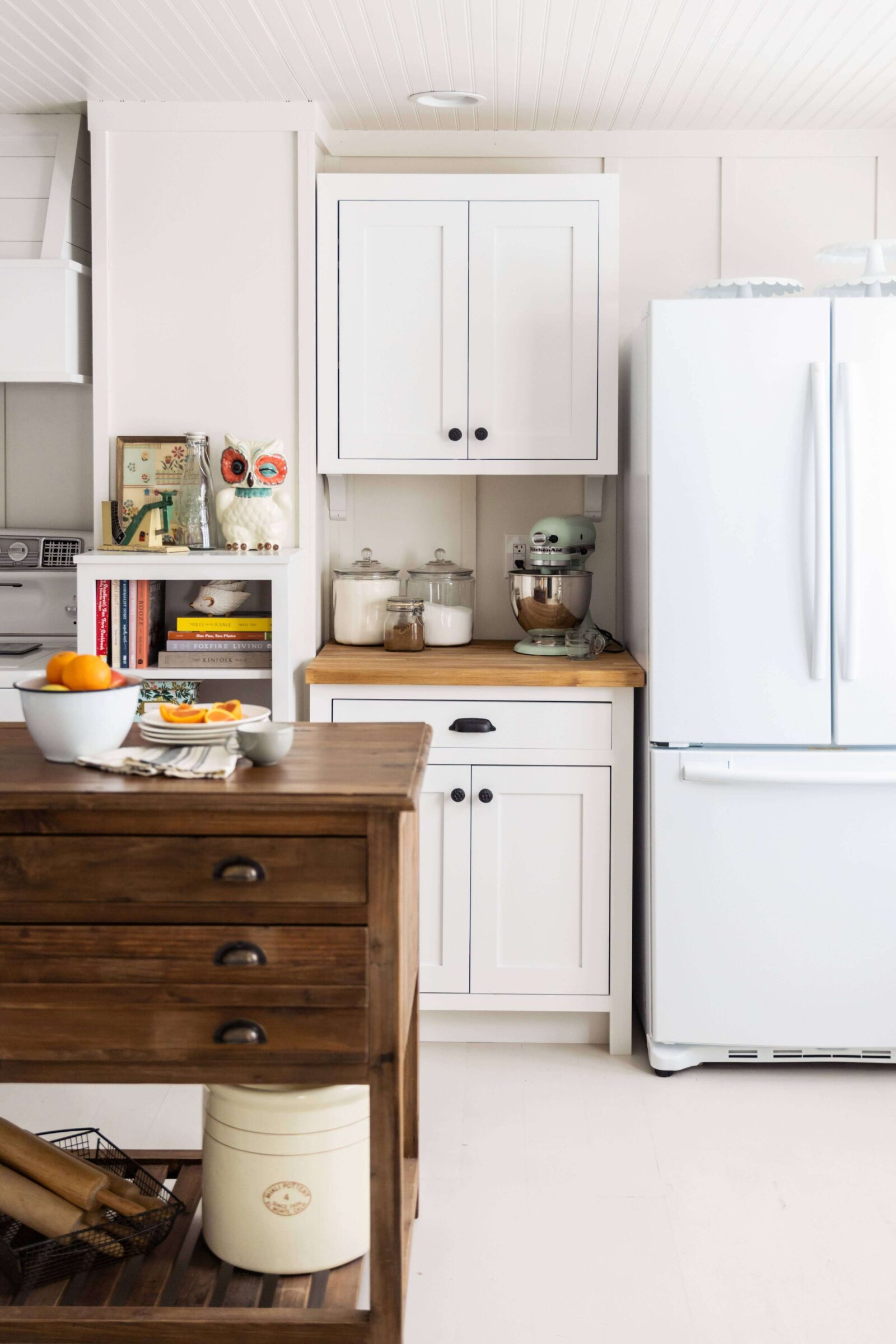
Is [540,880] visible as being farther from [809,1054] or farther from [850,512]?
[850,512]

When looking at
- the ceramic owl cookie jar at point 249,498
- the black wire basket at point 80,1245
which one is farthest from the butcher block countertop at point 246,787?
the ceramic owl cookie jar at point 249,498

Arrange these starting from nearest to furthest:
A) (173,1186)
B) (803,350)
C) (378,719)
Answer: (173,1186)
(803,350)
(378,719)

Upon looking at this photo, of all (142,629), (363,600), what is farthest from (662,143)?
(142,629)

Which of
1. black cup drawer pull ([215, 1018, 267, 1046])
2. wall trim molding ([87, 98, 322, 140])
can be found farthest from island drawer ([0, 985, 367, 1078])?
wall trim molding ([87, 98, 322, 140])

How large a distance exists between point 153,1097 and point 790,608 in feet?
6.23

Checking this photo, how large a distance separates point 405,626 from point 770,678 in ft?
3.26

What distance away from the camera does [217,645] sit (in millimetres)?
3102

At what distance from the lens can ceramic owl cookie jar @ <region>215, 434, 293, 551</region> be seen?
3137 millimetres

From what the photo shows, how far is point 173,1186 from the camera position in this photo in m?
2.27

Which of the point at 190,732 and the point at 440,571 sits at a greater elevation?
the point at 440,571

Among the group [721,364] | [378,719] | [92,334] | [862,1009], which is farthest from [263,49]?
[862,1009]

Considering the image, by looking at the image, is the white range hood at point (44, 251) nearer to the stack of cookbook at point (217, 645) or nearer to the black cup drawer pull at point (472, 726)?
the stack of cookbook at point (217, 645)

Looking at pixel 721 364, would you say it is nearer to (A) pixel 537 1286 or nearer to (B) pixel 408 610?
(B) pixel 408 610

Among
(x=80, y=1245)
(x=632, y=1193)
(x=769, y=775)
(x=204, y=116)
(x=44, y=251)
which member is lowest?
(x=632, y=1193)
